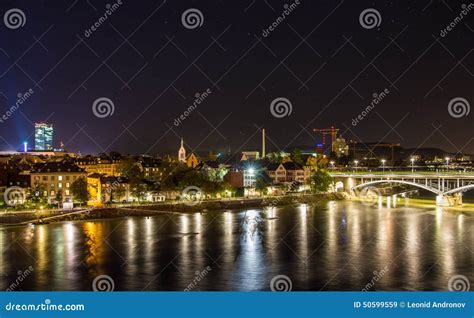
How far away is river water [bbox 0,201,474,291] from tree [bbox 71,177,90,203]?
2.13 m

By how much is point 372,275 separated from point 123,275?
2244 mm

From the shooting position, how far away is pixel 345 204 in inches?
488

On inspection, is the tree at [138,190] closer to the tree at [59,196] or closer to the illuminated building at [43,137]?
the tree at [59,196]

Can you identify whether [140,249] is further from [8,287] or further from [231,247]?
[8,287]

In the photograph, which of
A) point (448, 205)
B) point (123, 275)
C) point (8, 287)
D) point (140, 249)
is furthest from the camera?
point (448, 205)

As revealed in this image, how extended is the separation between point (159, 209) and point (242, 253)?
16.3 feet

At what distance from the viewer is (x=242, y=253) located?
20.0 ft

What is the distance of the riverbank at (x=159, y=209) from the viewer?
9133mm

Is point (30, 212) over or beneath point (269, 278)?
over

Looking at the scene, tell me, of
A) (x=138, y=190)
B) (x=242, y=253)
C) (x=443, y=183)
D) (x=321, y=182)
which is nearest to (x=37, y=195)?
(x=138, y=190)

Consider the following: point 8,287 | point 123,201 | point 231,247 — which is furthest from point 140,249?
point 123,201

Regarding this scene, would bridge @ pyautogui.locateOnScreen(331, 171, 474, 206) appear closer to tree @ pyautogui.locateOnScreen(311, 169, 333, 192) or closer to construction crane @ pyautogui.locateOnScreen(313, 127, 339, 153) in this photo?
tree @ pyautogui.locateOnScreen(311, 169, 333, 192)

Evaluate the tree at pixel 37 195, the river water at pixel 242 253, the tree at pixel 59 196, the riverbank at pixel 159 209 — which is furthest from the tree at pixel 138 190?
the river water at pixel 242 253
